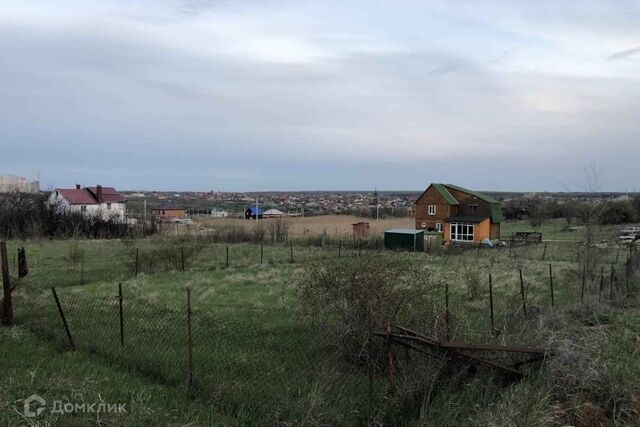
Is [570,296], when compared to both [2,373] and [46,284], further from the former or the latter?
[46,284]

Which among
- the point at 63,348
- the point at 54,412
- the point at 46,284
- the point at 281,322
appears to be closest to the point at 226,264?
the point at 46,284

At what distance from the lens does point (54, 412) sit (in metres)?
Result: 5.21

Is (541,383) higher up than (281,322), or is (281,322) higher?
(541,383)

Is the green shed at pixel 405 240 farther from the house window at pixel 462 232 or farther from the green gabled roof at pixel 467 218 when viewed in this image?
the green gabled roof at pixel 467 218

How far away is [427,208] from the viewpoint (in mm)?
57469

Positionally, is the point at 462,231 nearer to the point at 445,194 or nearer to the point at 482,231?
the point at 482,231

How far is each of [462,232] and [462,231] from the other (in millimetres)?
107

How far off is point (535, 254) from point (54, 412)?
3461 centimetres

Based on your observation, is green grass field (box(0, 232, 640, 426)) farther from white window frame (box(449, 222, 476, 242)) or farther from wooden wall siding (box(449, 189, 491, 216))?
wooden wall siding (box(449, 189, 491, 216))

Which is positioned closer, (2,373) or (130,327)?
(2,373)

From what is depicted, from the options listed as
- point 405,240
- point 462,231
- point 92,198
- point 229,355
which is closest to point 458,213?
point 462,231

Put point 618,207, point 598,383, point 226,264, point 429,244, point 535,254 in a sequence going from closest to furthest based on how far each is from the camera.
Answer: point 598,383 < point 226,264 < point 535,254 < point 429,244 < point 618,207

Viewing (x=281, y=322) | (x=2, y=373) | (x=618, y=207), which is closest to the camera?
(x=2, y=373)

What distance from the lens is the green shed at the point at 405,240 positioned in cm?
3966
